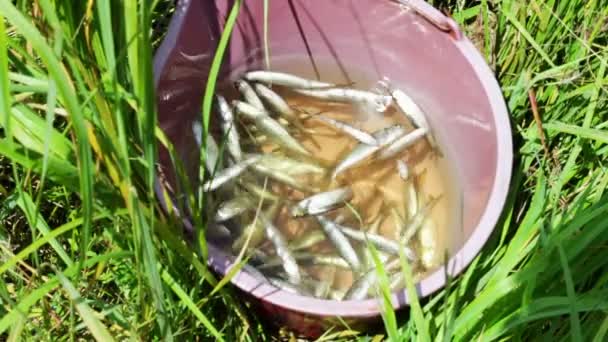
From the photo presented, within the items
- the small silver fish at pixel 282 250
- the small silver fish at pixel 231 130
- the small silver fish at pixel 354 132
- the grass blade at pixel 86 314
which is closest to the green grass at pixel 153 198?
the grass blade at pixel 86 314

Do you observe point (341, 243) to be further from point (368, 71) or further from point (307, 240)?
point (368, 71)

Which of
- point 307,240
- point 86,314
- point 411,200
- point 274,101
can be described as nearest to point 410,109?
point 411,200

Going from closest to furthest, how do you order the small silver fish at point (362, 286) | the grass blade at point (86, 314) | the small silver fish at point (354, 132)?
the grass blade at point (86, 314), the small silver fish at point (362, 286), the small silver fish at point (354, 132)

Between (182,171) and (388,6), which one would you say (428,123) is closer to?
(388,6)

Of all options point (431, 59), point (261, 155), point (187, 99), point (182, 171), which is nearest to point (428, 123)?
point (431, 59)

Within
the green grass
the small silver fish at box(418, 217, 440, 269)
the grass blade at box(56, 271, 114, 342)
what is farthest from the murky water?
the grass blade at box(56, 271, 114, 342)

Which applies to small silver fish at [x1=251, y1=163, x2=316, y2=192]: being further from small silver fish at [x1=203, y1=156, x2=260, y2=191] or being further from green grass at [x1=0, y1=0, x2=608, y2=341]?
green grass at [x1=0, y1=0, x2=608, y2=341]

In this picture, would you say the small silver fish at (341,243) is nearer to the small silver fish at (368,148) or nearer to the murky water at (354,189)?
the murky water at (354,189)
